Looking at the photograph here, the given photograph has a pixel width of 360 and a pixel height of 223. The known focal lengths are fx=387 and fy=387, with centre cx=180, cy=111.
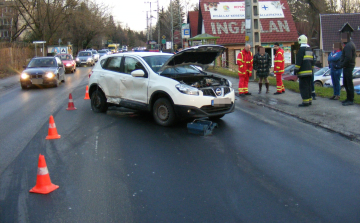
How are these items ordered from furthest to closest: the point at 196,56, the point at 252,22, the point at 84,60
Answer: the point at 84,60 → the point at 252,22 → the point at 196,56

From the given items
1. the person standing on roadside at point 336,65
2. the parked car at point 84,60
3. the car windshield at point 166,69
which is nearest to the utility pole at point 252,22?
the person standing on roadside at point 336,65

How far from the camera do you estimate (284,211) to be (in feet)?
14.1

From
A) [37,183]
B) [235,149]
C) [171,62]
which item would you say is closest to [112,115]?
[171,62]

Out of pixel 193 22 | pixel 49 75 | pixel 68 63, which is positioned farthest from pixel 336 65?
pixel 193 22

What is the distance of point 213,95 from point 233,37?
33.0m

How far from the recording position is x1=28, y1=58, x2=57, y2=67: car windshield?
20.0 meters

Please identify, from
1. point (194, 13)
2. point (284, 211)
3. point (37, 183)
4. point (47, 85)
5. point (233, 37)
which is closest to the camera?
point (284, 211)

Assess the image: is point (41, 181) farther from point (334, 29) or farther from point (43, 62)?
point (334, 29)

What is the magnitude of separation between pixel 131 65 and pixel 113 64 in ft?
2.82

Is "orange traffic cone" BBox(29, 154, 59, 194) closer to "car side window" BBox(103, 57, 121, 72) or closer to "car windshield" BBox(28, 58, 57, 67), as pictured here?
"car side window" BBox(103, 57, 121, 72)

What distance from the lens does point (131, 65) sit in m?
9.73

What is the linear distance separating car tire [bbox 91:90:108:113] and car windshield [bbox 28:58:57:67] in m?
10.1

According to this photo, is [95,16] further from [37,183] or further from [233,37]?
[37,183]

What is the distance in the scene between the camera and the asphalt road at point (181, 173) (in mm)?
4332
